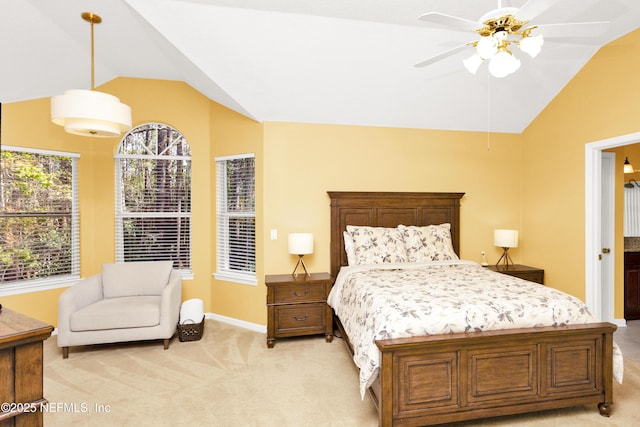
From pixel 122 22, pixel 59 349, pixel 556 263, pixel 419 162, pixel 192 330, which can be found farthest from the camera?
pixel 419 162

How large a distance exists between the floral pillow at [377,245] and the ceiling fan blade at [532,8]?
2.48 metres

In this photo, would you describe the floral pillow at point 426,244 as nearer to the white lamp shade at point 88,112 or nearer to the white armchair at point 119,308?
the white armchair at point 119,308

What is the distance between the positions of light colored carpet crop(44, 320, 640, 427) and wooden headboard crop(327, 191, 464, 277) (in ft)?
4.20

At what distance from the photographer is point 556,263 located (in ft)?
13.3

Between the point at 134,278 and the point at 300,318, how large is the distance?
1.99m

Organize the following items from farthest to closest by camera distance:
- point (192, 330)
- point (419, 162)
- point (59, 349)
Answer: point (419, 162) → point (192, 330) → point (59, 349)

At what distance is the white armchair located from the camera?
10.6 ft

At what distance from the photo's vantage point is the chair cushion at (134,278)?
3.78 meters

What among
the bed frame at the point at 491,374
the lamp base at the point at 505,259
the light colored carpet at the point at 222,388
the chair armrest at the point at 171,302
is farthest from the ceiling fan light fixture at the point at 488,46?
the chair armrest at the point at 171,302

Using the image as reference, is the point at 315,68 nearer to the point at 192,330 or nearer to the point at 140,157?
the point at 140,157

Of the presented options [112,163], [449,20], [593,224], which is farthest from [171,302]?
[593,224]

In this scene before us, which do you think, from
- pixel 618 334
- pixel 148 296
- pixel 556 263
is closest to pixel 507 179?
pixel 556 263

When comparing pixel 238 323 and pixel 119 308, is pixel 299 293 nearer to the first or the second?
pixel 238 323

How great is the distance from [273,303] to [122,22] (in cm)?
306
